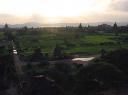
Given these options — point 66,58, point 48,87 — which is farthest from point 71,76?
point 66,58

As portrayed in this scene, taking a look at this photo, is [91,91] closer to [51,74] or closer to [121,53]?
[51,74]

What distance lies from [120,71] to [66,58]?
28.8 meters

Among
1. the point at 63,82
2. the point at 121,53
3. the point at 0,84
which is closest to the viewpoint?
the point at 63,82

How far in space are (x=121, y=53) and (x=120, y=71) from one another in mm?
2173

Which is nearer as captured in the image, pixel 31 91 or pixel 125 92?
pixel 31 91

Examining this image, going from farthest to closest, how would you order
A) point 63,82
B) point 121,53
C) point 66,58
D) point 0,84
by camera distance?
point 66,58 → point 0,84 → point 121,53 → point 63,82

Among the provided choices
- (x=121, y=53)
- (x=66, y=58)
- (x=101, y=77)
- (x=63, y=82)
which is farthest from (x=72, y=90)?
(x=66, y=58)

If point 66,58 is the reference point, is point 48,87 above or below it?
above

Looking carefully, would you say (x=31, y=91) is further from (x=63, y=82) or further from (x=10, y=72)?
(x=10, y=72)

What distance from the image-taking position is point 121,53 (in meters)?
21.5

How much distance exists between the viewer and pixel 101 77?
19.1 m

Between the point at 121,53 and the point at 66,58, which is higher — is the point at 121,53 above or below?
above

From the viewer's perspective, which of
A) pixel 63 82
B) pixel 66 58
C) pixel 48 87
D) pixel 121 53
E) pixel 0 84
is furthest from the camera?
pixel 66 58

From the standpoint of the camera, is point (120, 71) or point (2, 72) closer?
point (120, 71)
